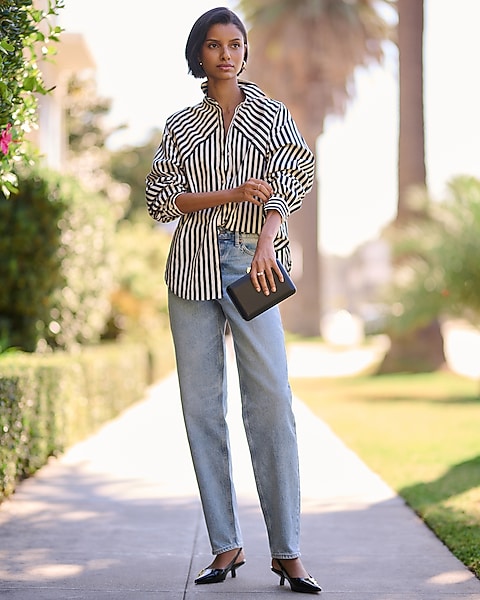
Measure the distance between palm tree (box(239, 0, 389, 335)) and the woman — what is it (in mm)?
23817

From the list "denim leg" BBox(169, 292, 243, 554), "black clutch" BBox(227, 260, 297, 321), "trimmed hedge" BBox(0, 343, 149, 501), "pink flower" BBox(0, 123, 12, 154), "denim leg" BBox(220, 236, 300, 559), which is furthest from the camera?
"trimmed hedge" BBox(0, 343, 149, 501)

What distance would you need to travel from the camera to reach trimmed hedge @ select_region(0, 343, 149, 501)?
603cm

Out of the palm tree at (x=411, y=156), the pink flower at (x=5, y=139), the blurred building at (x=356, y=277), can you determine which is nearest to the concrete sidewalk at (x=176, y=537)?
the pink flower at (x=5, y=139)

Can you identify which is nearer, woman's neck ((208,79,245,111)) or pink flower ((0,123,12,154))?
woman's neck ((208,79,245,111))

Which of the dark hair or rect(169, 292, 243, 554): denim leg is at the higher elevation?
the dark hair

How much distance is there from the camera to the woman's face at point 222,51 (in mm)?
3867

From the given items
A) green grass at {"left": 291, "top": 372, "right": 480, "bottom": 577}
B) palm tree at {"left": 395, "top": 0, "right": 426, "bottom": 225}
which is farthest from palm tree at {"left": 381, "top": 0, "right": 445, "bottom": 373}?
green grass at {"left": 291, "top": 372, "right": 480, "bottom": 577}

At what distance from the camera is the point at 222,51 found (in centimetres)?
389

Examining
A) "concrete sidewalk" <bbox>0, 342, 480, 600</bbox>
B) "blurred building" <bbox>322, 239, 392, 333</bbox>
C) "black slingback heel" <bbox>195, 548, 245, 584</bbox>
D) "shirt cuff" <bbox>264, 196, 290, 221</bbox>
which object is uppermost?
"shirt cuff" <bbox>264, 196, 290, 221</bbox>

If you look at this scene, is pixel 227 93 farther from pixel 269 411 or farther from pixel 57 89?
pixel 57 89

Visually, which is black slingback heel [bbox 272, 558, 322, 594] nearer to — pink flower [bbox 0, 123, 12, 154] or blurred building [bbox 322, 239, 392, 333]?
pink flower [bbox 0, 123, 12, 154]

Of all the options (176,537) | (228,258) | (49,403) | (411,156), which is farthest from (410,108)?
(228,258)

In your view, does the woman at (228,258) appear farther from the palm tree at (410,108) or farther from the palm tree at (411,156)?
the palm tree at (410,108)

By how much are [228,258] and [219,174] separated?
1.05 feet
